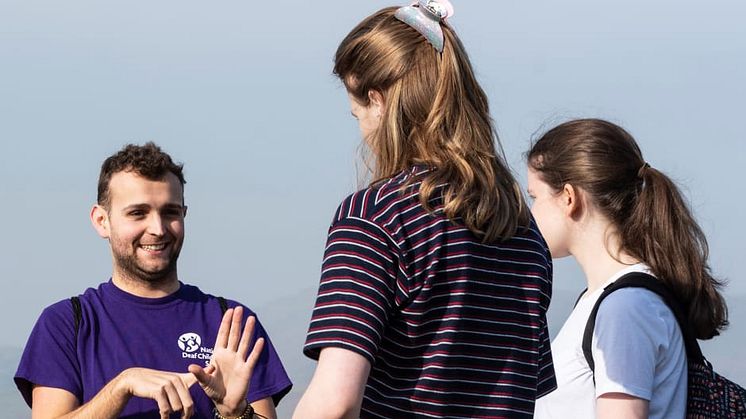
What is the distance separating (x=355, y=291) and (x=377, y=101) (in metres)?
A: 0.53

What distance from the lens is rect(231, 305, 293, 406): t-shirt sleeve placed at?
4.27 meters

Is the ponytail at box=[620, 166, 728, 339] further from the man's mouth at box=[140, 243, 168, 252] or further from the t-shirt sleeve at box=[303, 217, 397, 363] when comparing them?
the man's mouth at box=[140, 243, 168, 252]

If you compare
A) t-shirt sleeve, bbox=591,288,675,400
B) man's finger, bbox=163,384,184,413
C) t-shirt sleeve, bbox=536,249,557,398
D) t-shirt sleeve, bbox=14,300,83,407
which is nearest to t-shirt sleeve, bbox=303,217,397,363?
t-shirt sleeve, bbox=536,249,557,398

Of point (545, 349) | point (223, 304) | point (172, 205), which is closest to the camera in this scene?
point (545, 349)

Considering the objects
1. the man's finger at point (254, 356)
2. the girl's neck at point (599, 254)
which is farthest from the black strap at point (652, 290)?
the man's finger at point (254, 356)

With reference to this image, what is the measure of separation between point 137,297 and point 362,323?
2.25m

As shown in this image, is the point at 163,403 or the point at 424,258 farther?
the point at 163,403

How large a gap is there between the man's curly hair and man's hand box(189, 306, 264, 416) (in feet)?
4.25

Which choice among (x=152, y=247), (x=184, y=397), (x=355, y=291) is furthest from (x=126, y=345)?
(x=355, y=291)

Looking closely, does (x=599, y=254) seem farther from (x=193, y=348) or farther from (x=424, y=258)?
(x=193, y=348)

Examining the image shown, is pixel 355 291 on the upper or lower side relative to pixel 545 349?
upper

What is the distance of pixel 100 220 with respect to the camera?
4.73 m

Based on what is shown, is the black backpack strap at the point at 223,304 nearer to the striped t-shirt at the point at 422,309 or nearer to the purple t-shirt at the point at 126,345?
the purple t-shirt at the point at 126,345

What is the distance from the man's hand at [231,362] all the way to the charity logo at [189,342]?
0.74 m
